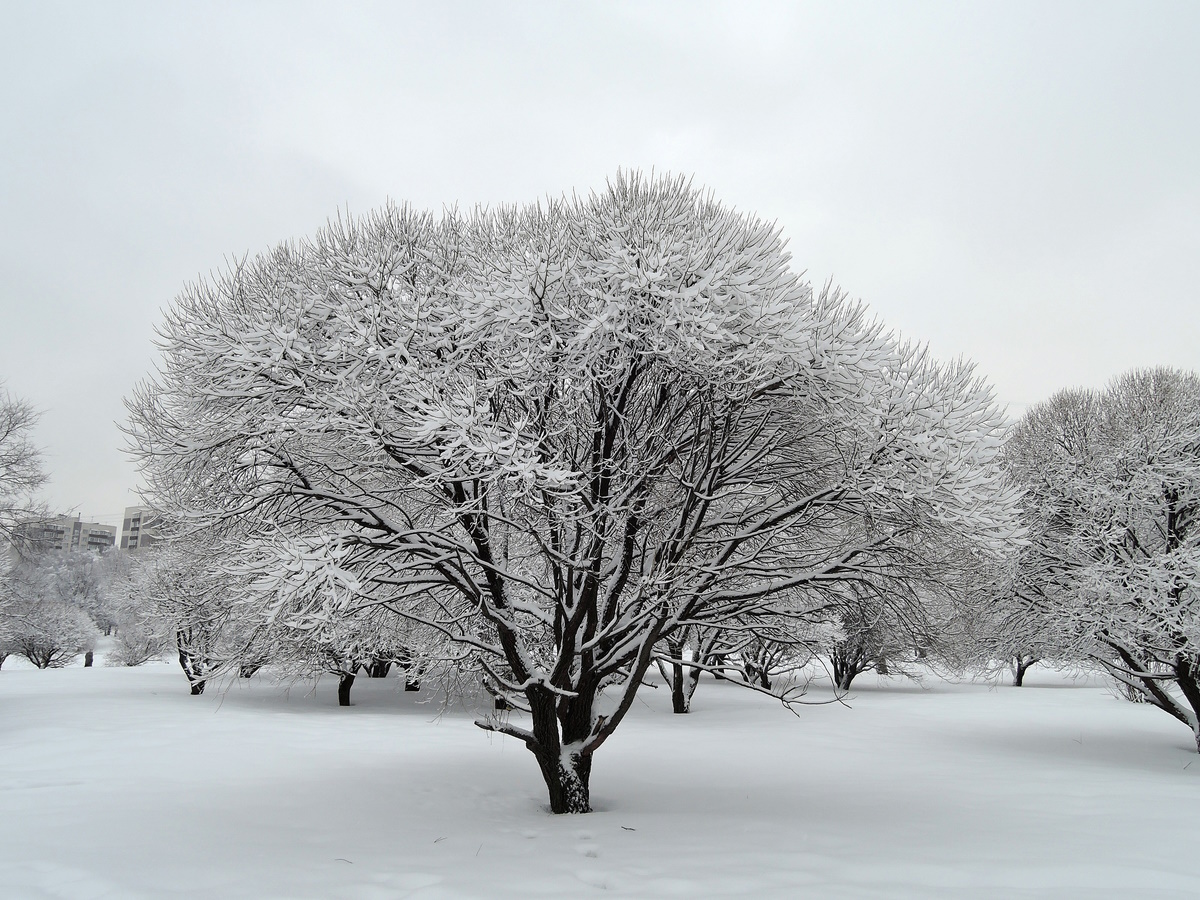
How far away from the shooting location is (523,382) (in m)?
8.14

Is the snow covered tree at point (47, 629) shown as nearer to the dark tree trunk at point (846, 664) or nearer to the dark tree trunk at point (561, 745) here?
the dark tree trunk at point (561, 745)

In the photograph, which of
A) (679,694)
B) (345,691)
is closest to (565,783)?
(679,694)

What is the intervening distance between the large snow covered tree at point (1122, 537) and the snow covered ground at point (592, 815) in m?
2.41

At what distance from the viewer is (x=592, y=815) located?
930cm

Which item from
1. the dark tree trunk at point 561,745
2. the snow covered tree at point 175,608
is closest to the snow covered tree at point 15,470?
the snow covered tree at point 175,608

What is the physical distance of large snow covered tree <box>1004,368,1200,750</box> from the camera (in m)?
14.0

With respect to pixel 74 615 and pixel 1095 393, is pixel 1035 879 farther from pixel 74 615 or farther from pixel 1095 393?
pixel 74 615

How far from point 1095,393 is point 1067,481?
4920mm

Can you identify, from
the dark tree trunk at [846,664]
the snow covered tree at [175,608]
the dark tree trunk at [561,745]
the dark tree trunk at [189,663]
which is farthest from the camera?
the dark tree trunk at [846,664]

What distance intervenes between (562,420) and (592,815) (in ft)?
17.0

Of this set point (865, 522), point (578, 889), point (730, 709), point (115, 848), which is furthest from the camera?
point (730, 709)

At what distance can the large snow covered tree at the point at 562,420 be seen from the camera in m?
7.48

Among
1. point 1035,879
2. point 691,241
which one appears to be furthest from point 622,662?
point 691,241

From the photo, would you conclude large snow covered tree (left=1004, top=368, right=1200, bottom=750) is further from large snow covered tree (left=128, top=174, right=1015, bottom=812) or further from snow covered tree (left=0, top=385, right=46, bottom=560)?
snow covered tree (left=0, top=385, right=46, bottom=560)
